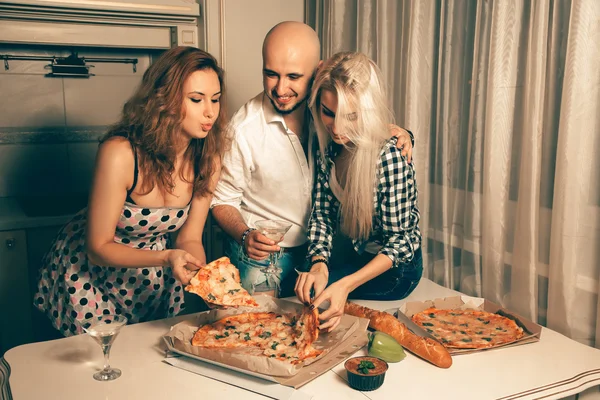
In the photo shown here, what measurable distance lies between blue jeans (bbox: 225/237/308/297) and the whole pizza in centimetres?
66

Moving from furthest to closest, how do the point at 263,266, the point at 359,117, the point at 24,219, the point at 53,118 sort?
1. the point at 53,118
2. the point at 24,219
3. the point at 263,266
4. the point at 359,117

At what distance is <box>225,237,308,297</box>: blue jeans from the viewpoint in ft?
7.90

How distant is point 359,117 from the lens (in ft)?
6.36

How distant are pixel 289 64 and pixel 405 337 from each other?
1069 mm

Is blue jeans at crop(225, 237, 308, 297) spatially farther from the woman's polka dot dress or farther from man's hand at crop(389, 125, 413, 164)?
man's hand at crop(389, 125, 413, 164)

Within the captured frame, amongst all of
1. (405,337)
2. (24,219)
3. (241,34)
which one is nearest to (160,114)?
(405,337)

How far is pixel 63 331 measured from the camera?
225cm

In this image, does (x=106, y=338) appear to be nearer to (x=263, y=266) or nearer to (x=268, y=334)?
(x=268, y=334)

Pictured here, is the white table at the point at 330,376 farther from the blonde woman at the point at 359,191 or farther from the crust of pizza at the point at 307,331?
the blonde woman at the point at 359,191

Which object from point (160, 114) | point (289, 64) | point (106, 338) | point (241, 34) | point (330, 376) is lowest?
point (330, 376)

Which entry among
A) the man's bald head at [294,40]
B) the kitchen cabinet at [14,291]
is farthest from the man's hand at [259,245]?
the kitchen cabinet at [14,291]

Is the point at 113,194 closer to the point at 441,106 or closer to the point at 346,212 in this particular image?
the point at 346,212

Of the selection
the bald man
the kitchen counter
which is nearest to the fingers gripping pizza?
the bald man

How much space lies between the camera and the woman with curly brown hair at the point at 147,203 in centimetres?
197
